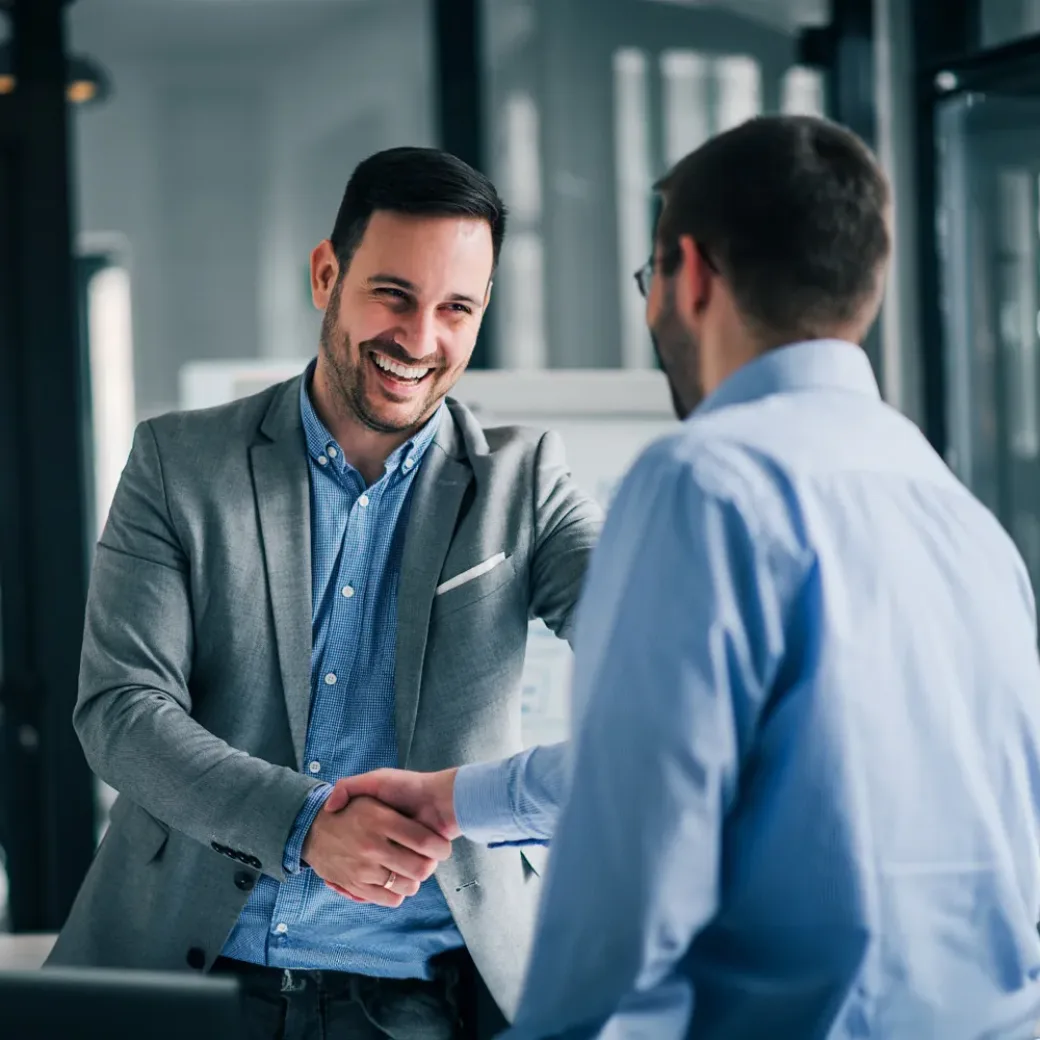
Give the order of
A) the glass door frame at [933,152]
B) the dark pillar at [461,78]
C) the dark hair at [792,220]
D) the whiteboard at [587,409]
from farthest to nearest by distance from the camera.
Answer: the dark pillar at [461,78]
the glass door frame at [933,152]
the whiteboard at [587,409]
the dark hair at [792,220]

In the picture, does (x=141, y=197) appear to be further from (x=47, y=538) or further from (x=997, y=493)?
(x=997, y=493)

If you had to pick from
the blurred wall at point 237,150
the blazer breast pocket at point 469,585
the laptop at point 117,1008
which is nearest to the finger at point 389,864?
the blazer breast pocket at point 469,585

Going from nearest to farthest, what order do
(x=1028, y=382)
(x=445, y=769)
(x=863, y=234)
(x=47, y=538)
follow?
(x=863, y=234)
(x=445, y=769)
(x=1028, y=382)
(x=47, y=538)

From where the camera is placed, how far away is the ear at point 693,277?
40.0 inches

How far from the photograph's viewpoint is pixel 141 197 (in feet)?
12.9

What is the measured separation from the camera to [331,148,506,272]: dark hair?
1.54m

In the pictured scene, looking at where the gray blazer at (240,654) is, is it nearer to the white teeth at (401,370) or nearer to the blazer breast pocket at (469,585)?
the blazer breast pocket at (469,585)

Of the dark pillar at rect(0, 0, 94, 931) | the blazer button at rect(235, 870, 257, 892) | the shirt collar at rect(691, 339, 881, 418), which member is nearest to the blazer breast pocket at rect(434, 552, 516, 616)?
the blazer button at rect(235, 870, 257, 892)

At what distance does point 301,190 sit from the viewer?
398 centimetres

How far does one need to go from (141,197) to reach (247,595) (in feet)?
9.13

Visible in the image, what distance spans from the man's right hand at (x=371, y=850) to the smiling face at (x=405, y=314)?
0.48 m

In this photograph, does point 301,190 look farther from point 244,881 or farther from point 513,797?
point 513,797

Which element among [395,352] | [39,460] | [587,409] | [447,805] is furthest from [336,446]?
[39,460]

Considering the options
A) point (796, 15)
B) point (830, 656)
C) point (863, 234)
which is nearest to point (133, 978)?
point (830, 656)
